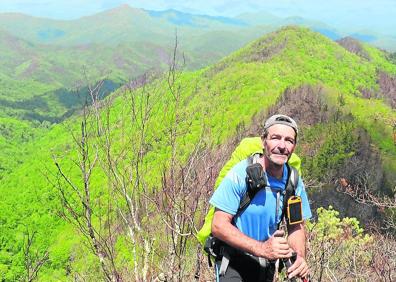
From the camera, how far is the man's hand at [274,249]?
265 centimetres

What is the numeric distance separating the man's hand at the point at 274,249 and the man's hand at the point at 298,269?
0.15 metres

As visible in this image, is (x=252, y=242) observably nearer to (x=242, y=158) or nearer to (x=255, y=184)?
(x=255, y=184)

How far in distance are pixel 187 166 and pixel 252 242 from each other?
3.46 metres

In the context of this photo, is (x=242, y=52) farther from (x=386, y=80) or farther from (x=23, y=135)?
(x=23, y=135)

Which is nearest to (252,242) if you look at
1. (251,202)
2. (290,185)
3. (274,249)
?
(274,249)

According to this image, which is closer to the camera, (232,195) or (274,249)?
(274,249)

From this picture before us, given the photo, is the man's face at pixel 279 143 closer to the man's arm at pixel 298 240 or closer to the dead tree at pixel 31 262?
the man's arm at pixel 298 240

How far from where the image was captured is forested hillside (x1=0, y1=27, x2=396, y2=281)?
4.94 metres

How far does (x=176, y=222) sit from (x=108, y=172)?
984 millimetres

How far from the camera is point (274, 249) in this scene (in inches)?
105

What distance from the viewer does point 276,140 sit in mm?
2855

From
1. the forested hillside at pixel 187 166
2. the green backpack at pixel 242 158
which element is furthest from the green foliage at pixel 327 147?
the green backpack at pixel 242 158

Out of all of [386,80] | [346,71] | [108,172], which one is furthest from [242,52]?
[108,172]

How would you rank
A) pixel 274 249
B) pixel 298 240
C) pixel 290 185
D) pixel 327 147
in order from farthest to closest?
pixel 327 147 < pixel 298 240 < pixel 290 185 < pixel 274 249
